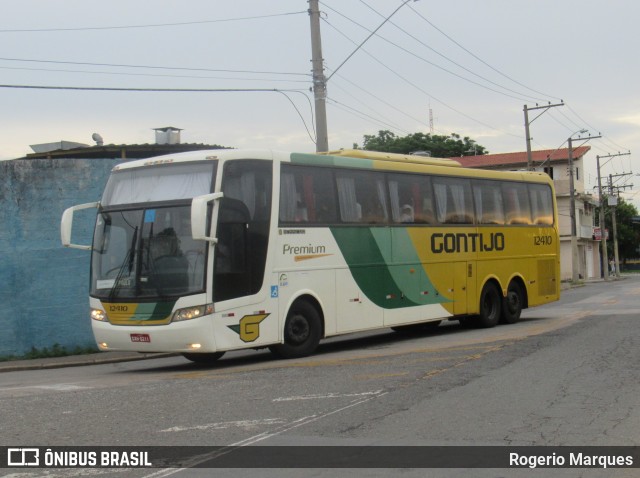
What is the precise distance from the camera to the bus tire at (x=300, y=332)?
14.7 meters

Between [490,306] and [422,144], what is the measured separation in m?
54.1

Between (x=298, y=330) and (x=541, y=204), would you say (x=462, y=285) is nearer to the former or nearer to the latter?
(x=541, y=204)

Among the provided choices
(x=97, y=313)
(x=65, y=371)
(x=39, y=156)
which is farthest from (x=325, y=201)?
(x=39, y=156)

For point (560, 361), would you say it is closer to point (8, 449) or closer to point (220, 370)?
point (220, 370)

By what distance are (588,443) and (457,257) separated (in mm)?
11657

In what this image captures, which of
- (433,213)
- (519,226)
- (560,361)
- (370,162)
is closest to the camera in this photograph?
(560,361)

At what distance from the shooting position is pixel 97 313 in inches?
550

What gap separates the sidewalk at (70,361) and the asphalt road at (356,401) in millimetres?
757

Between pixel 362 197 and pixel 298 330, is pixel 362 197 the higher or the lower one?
the higher one

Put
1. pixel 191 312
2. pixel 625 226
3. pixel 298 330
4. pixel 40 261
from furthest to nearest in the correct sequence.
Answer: pixel 625 226
pixel 40 261
pixel 298 330
pixel 191 312

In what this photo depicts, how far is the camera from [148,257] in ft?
44.2

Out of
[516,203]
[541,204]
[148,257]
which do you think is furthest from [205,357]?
[541,204]

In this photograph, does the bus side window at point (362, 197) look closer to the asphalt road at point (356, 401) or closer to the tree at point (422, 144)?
the asphalt road at point (356, 401)

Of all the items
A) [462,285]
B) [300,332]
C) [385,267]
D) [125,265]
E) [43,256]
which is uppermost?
[43,256]
